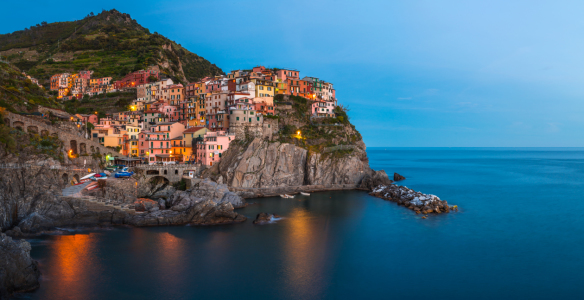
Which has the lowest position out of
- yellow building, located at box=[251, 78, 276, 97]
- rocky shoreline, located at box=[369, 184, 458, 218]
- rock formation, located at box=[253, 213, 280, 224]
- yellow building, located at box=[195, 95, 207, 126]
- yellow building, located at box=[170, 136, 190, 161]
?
rock formation, located at box=[253, 213, 280, 224]

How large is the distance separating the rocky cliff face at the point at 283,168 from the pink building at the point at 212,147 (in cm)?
78

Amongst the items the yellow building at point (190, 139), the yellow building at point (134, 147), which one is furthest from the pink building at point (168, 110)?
the yellow building at point (190, 139)

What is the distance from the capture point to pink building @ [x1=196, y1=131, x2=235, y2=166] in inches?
1768

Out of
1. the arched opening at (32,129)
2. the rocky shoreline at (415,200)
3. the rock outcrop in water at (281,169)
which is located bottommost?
the rocky shoreline at (415,200)

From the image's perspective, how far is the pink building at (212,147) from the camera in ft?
147

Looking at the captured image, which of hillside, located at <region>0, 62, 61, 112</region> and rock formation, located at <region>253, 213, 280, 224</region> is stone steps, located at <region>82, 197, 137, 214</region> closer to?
rock formation, located at <region>253, 213, 280, 224</region>

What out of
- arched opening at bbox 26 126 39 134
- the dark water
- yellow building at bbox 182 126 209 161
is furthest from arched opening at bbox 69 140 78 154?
the dark water

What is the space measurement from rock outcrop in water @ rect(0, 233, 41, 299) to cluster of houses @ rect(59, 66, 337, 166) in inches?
1054

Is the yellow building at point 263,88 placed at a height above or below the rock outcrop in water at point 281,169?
above

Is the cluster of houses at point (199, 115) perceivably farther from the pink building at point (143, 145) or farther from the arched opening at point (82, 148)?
the arched opening at point (82, 148)

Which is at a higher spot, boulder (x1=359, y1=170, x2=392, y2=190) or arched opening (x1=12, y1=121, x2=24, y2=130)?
arched opening (x1=12, y1=121, x2=24, y2=130)

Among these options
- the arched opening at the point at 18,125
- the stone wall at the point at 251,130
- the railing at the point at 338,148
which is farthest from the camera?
the railing at the point at 338,148

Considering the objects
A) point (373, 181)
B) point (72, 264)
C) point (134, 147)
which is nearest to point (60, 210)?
point (72, 264)

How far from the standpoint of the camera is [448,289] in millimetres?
19922
